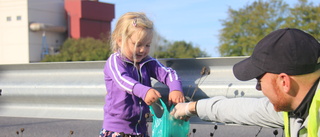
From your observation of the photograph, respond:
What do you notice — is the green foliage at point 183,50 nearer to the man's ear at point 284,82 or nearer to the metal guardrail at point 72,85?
the metal guardrail at point 72,85

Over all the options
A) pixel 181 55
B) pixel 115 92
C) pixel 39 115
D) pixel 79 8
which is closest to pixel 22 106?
pixel 39 115

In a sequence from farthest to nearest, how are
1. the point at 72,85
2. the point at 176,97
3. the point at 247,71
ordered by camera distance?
the point at 72,85
the point at 176,97
the point at 247,71

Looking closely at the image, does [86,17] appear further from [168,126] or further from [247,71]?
[247,71]

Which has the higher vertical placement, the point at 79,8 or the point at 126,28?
the point at 79,8

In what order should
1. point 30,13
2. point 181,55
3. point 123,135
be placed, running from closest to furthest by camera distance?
point 123,135 → point 181,55 → point 30,13

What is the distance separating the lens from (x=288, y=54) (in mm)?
1989

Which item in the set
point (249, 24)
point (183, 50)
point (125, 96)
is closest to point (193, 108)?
point (125, 96)

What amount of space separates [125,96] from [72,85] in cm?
142

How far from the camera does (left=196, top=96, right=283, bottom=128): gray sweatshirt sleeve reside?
2506 mm

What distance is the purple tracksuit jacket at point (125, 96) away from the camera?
3271 millimetres

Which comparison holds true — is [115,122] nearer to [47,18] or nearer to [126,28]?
[126,28]

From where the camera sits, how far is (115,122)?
10.9ft

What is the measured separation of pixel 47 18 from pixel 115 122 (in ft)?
226

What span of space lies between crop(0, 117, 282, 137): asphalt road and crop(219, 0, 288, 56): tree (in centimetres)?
3656
